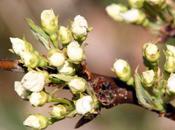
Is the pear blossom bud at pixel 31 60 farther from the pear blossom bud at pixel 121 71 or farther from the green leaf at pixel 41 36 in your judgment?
the pear blossom bud at pixel 121 71

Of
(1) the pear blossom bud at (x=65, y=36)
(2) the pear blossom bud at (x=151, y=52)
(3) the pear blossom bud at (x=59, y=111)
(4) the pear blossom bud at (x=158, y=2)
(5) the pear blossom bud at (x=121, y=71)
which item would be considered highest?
(4) the pear blossom bud at (x=158, y=2)

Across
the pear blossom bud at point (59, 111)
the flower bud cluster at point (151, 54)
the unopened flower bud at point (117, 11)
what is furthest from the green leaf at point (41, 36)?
the unopened flower bud at point (117, 11)

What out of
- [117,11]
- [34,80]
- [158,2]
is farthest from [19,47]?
[117,11]

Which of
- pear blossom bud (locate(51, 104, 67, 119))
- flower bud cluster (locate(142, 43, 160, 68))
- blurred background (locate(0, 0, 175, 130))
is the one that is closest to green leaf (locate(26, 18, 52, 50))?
pear blossom bud (locate(51, 104, 67, 119))

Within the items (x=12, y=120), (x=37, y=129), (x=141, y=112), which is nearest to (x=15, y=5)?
(x=12, y=120)

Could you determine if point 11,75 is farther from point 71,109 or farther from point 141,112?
point 71,109
